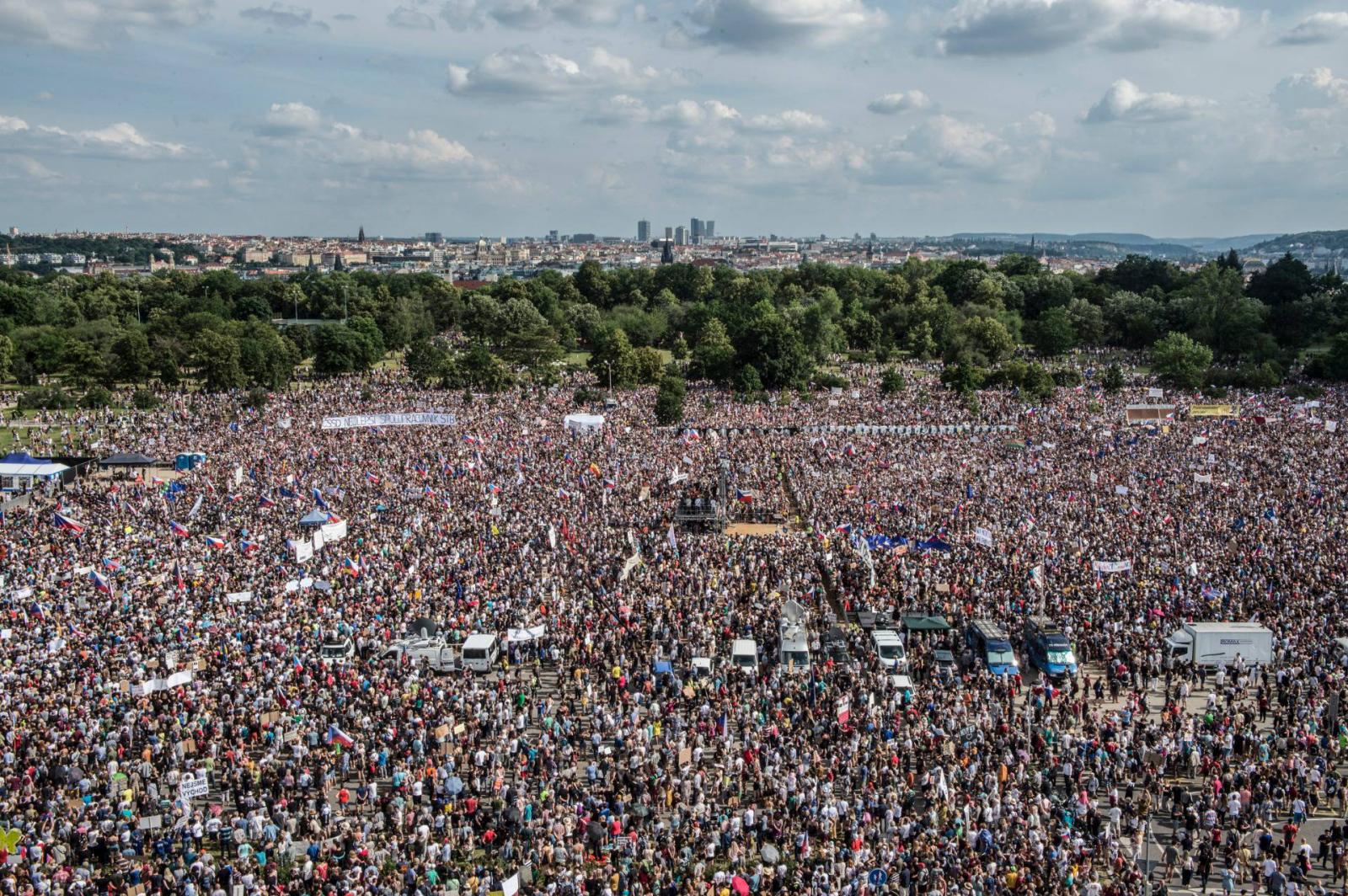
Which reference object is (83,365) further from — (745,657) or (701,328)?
(745,657)

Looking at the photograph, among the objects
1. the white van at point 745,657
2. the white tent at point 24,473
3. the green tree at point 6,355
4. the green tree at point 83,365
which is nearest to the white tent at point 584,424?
the white tent at point 24,473

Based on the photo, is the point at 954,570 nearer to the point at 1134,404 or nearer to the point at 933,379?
the point at 1134,404

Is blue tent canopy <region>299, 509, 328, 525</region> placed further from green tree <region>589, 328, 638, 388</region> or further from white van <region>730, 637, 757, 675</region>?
green tree <region>589, 328, 638, 388</region>

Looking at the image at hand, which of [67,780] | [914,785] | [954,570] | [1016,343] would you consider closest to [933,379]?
[1016,343]

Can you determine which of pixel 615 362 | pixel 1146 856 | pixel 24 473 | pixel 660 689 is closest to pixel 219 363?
pixel 615 362

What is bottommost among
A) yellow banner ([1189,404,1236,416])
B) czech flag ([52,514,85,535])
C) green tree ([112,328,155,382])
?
czech flag ([52,514,85,535])

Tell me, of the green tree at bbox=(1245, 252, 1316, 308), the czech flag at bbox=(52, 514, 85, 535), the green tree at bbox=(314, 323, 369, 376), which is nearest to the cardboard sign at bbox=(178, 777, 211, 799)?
the czech flag at bbox=(52, 514, 85, 535)
